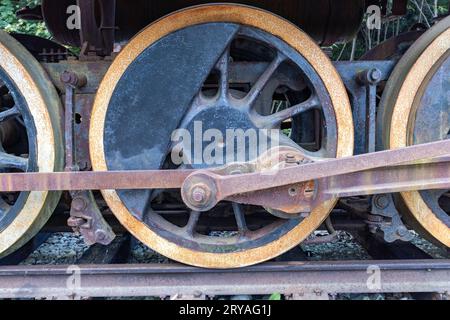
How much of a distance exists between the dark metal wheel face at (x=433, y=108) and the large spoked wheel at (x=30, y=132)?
161cm

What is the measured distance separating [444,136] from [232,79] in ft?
3.27

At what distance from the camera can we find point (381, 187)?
1772 mm

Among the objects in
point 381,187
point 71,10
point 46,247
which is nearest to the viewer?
point 381,187

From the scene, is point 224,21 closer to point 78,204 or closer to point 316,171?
point 316,171

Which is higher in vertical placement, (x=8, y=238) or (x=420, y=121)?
(x=420, y=121)

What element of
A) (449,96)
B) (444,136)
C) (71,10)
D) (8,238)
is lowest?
(8,238)

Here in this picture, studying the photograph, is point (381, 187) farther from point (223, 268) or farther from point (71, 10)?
point (71, 10)

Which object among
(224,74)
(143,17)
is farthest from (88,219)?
(143,17)

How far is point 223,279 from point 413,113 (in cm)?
113

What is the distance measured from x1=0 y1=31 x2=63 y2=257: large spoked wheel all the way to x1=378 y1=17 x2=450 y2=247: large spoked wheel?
152 cm

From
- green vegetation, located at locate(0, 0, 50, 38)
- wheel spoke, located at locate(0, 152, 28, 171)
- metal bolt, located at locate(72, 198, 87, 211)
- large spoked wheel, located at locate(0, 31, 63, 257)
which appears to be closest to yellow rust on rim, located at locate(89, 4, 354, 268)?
metal bolt, located at locate(72, 198, 87, 211)

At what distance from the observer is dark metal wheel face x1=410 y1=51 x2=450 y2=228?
189 cm

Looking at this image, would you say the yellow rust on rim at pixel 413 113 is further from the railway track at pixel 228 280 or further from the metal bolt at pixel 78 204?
the metal bolt at pixel 78 204

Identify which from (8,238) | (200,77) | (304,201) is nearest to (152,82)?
(200,77)
